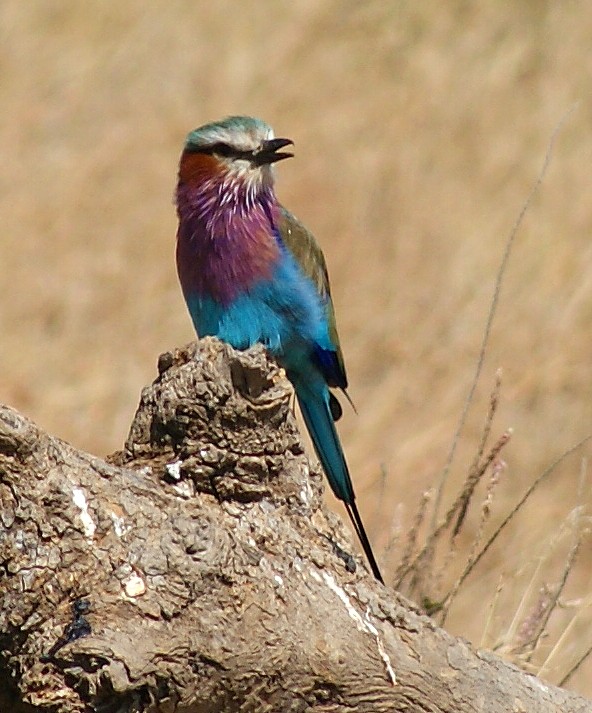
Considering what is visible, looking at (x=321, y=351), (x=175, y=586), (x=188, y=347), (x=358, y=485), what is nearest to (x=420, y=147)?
(x=358, y=485)

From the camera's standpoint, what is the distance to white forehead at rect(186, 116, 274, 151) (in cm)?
373

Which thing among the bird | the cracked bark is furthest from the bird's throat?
the cracked bark

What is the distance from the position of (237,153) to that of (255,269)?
0.29 m

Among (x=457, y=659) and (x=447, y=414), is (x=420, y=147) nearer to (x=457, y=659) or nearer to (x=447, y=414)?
(x=447, y=414)

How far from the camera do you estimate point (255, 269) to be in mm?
3639

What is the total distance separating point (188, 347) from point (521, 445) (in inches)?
141

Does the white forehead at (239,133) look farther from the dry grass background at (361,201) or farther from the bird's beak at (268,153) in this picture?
the dry grass background at (361,201)

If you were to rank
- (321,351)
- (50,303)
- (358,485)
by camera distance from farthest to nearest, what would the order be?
(50,303), (358,485), (321,351)

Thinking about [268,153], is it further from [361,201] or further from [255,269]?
[361,201]

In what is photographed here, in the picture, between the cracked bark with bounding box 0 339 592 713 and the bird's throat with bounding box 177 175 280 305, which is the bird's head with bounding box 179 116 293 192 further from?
the cracked bark with bounding box 0 339 592 713

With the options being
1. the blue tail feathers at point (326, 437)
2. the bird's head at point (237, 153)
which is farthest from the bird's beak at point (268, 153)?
the blue tail feathers at point (326, 437)

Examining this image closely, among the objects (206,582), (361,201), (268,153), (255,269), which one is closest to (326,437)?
(255,269)

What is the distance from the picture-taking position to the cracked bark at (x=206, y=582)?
221 centimetres

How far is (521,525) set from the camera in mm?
5746
